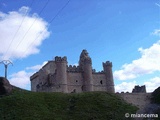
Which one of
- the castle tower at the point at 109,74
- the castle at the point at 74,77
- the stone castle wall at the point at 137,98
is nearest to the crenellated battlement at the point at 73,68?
the castle at the point at 74,77

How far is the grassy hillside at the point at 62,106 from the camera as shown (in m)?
31.2

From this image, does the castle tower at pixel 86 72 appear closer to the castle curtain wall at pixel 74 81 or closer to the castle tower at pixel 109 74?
the castle curtain wall at pixel 74 81

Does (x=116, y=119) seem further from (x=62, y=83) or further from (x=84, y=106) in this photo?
(x=62, y=83)

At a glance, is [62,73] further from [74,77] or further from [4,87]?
[4,87]

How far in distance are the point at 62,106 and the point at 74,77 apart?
102 feet

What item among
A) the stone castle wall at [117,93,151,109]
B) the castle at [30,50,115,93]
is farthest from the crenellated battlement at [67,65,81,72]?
the stone castle wall at [117,93,151,109]

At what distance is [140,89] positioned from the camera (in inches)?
2338

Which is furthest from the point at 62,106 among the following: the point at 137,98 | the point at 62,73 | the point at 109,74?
the point at 109,74

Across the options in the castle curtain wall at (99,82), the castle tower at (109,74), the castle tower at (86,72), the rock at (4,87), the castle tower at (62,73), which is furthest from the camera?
the castle tower at (109,74)

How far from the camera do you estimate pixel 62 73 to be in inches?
2420

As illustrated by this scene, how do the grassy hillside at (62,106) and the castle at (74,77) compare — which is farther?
the castle at (74,77)

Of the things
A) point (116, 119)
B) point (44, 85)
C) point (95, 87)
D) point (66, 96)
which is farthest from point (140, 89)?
point (116, 119)

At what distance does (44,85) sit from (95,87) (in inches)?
456

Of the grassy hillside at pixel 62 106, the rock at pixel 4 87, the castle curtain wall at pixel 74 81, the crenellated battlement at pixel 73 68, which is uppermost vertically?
the crenellated battlement at pixel 73 68
